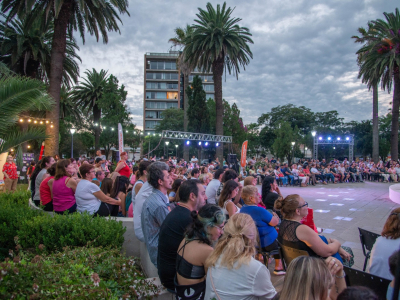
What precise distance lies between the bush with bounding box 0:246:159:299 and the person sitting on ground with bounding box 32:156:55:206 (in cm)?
399

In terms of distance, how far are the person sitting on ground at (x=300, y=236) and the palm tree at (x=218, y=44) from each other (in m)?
20.3

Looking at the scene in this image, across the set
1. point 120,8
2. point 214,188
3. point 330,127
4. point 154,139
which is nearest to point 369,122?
point 330,127

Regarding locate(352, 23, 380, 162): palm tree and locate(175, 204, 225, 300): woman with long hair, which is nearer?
locate(175, 204, 225, 300): woman with long hair

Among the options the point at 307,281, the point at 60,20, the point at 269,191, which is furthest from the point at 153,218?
the point at 60,20

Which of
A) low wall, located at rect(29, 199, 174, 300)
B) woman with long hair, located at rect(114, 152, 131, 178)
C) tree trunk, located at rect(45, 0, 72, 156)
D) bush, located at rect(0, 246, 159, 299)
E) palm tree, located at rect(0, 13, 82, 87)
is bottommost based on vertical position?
low wall, located at rect(29, 199, 174, 300)

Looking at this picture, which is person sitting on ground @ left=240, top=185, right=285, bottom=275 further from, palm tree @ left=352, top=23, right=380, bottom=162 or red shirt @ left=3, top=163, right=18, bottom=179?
palm tree @ left=352, top=23, right=380, bottom=162

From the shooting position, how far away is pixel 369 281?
247 cm

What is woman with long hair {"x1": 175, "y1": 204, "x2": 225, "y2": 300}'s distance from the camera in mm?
2473

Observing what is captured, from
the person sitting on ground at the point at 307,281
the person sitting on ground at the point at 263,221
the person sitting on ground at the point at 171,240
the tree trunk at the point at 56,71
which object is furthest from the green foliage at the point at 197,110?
the person sitting on ground at the point at 307,281

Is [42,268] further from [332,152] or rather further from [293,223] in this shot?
[332,152]

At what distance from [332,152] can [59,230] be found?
54.7 m

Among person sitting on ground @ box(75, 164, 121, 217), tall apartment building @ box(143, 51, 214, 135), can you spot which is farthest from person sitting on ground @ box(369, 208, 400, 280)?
tall apartment building @ box(143, 51, 214, 135)

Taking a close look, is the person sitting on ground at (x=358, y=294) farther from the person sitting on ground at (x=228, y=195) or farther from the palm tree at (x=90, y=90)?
the palm tree at (x=90, y=90)

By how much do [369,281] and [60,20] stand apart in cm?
1465
